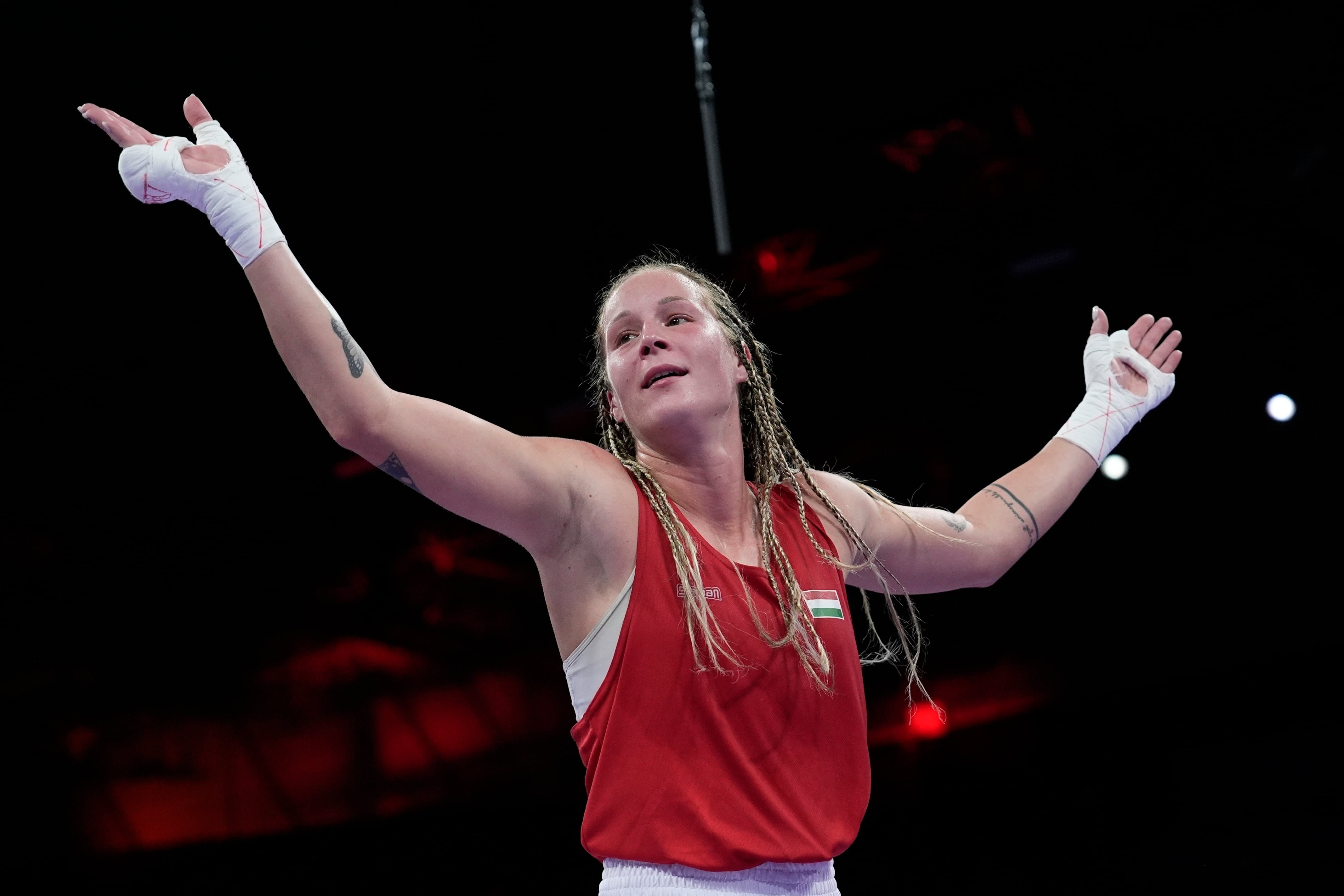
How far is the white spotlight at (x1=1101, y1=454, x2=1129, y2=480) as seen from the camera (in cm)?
312

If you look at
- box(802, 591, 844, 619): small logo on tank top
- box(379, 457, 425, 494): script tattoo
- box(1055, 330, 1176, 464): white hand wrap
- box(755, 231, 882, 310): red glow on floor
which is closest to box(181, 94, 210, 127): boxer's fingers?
box(379, 457, 425, 494): script tattoo

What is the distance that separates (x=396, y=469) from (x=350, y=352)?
13 cm

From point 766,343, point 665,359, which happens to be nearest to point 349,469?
point 766,343

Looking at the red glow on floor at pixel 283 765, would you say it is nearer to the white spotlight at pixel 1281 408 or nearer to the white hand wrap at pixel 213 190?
the white spotlight at pixel 1281 408

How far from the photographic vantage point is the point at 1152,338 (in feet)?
6.61

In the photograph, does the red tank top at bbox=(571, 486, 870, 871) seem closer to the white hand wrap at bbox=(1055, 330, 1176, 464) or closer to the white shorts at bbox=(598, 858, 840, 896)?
the white shorts at bbox=(598, 858, 840, 896)

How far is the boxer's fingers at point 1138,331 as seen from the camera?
2.01 m

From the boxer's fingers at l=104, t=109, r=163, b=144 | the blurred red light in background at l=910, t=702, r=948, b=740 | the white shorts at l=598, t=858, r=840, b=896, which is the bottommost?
the blurred red light in background at l=910, t=702, r=948, b=740

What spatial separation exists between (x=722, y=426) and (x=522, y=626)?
2.03m

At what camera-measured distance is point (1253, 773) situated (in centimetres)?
286

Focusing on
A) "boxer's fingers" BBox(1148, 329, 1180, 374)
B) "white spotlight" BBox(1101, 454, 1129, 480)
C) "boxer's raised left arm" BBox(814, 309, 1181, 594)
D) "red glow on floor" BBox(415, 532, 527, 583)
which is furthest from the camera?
"red glow on floor" BBox(415, 532, 527, 583)

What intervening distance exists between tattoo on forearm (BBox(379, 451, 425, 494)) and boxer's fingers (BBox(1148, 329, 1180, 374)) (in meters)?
1.46

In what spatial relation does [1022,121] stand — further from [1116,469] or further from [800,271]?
[1116,469]

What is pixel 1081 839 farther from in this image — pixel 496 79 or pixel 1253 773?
pixel 496 79
